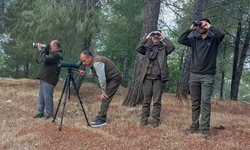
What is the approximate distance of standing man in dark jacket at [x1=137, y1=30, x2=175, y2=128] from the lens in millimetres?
5227

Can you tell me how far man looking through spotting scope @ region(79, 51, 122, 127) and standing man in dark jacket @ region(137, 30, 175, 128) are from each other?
608mm

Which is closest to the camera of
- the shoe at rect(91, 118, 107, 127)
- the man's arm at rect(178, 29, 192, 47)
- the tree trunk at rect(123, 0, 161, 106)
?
the man's arm at rect(178, 29, 192, 47)

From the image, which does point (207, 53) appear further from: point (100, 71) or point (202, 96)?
point (100, 71)

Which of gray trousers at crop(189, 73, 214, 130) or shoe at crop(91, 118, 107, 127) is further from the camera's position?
shoe at crop(91, 118, 107, 127)

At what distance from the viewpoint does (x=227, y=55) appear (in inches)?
656

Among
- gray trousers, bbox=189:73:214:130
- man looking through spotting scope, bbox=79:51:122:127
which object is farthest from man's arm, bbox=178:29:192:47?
man looking through spotting scope, bbox=79:51:122:127

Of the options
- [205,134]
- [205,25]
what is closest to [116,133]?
[205,134]

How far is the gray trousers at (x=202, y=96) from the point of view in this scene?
4.67 meters

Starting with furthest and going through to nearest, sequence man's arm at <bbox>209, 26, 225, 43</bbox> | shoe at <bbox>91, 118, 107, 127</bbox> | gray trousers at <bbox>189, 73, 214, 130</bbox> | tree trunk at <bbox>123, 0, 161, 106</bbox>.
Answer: tree trunk at <bbox>123, 0, 161, 106</bbox> < shoe at <bbox>91, 118, 107, 127</bbox> < gray trousers at <bbox>189, 73, 214, 130</bbox> < man's arm at <bbox>209, 26, 225, 43</bbox>

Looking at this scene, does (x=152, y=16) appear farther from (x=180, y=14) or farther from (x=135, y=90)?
(x=180, y=14)

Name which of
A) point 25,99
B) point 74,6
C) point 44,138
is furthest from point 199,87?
point 25,99

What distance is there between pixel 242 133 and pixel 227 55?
12.4 metres

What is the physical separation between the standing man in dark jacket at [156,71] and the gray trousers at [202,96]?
23.2 inches

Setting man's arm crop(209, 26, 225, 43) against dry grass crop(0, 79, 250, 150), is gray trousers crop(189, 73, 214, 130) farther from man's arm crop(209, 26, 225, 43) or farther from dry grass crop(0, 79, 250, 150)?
man's arm crop(209, 26, 225, 43)
